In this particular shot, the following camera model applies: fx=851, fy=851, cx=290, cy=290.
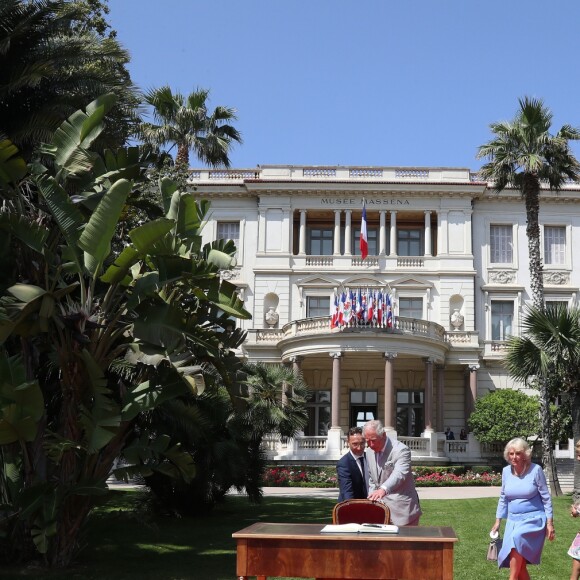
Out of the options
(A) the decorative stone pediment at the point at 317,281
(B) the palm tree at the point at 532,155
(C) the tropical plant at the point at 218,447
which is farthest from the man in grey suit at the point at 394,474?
(A) the decorative stone pediment at the point at 317,281

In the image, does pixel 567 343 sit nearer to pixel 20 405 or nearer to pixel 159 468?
pixel 159 468

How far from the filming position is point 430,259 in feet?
142

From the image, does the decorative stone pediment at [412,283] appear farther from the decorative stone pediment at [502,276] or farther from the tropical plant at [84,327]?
the tropical plant at [84,327]

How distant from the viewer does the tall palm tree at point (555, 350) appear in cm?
2175

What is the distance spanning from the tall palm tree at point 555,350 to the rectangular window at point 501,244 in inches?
842

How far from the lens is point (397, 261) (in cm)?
4328

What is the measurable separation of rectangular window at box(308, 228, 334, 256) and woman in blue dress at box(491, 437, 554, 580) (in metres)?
35.8

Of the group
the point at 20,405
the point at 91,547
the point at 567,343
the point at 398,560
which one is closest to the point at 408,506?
the point at 398,560

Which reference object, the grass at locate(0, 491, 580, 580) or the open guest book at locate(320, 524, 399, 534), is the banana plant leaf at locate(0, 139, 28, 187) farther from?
the open guest book at locate(320, 524, 399, 534)

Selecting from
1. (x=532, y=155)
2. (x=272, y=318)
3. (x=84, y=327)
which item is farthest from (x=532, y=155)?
(x=84, y=327)

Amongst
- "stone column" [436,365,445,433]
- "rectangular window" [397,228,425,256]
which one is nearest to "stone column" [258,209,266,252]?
"rectangular window" [397,228,425,256]

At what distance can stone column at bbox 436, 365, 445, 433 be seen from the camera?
40.1m

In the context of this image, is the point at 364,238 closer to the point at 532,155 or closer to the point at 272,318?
the point at 272,318

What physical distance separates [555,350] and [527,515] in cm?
1390
